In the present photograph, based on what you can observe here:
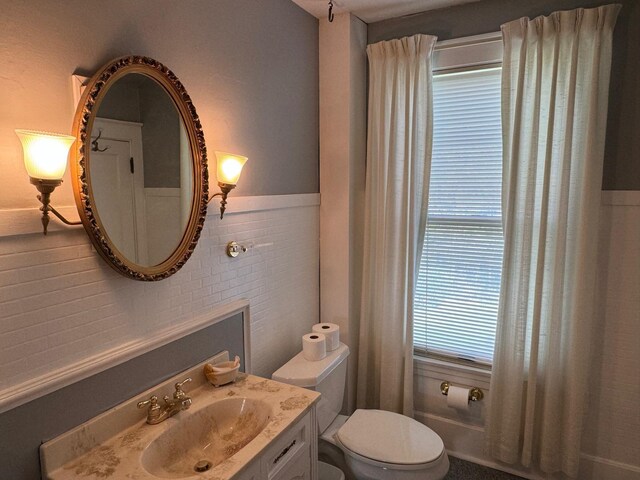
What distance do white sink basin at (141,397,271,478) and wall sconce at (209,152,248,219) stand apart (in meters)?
0.78

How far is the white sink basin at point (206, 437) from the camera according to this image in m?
1.43

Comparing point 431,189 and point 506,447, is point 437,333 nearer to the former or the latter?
point 506,447

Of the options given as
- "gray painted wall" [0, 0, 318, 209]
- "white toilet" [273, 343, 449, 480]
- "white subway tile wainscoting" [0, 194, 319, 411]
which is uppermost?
"gray painted wall" [0, 0, 318, 209]

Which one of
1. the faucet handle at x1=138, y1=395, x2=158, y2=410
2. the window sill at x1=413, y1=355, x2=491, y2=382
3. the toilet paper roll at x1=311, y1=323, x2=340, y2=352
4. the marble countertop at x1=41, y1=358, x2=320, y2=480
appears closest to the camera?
the marble countertop at x1=41, y1=358, x2=320, y2=480

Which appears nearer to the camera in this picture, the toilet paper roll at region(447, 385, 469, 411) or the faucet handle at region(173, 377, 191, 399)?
the faucet handle at region(173, 377, 191, 399)

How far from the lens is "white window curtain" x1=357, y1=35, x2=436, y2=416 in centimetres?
232

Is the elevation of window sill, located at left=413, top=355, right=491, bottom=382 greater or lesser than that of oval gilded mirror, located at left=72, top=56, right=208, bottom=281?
lesser

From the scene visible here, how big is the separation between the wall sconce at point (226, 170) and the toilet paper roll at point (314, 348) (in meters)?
0.85

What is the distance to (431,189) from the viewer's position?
2443 mm

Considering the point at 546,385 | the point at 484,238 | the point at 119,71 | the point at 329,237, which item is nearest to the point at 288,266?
the point at 329,237

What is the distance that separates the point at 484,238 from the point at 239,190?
132cm

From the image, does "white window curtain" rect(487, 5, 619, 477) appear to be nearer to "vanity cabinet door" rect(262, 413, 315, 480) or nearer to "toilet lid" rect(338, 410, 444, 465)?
"toilet lid" rect(338, 410, 444, 465)

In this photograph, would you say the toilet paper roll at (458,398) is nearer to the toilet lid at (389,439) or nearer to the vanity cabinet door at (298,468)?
the toilet lid at (389,439)

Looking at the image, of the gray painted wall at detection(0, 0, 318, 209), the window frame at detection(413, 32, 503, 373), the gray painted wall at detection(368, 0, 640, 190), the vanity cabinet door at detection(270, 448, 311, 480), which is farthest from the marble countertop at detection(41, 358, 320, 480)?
the gray painted wall at detection(368, 0, 640, 190)
